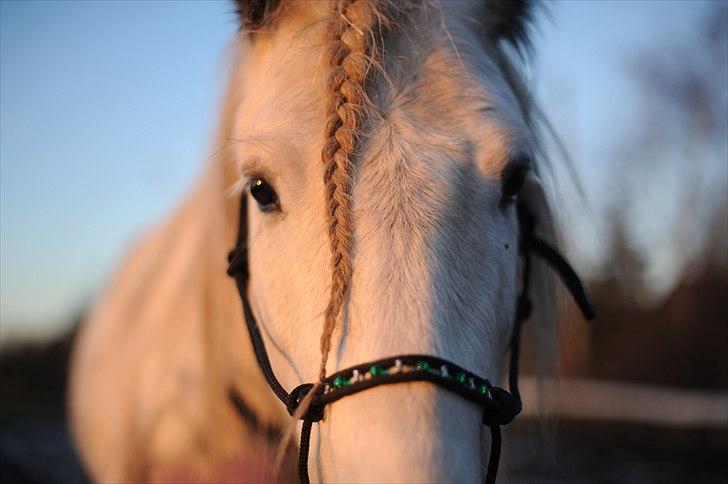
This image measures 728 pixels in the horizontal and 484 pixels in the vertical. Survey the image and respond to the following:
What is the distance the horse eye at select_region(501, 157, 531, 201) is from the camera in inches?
56.8

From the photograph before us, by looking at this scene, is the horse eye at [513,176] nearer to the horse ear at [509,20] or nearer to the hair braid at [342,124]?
the hair braid at [342,124]

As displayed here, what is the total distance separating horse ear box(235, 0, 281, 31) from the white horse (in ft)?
0.04

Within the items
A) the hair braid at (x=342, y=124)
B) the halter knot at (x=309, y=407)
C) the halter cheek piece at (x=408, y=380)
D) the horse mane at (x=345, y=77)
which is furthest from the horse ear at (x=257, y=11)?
the halter knot at (x=309, y=407)

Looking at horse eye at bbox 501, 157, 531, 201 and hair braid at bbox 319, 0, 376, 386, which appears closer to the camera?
hair braid at bbox 319, 0, 376, 386

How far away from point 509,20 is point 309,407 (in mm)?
1367

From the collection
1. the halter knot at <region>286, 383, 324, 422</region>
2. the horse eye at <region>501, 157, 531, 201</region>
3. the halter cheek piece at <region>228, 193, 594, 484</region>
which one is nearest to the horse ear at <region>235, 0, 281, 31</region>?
the horse eye at <region>501, 157, 531, 201</region>

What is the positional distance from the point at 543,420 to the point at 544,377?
Answer: 146 mm

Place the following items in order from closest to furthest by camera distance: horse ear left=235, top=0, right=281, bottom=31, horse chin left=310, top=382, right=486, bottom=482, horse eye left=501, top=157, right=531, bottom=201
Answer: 1. horse chin left=310, top=382, right=486, bottom=482
2. horse eye left=501, top=157, right=531, bottom=201
3. horse ear left=235, top=0, right=281, bottom=31

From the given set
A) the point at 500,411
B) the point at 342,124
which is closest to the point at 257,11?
the point at 342,124

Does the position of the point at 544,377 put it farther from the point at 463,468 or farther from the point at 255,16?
the point at 255,16

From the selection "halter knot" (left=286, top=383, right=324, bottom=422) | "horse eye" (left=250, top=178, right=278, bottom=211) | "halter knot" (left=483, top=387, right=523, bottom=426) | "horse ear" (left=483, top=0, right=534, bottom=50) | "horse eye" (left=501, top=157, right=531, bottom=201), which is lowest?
"halter knot" (left=483, top=387, right=523, bottom=426)

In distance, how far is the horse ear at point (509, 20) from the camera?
6.15 ft

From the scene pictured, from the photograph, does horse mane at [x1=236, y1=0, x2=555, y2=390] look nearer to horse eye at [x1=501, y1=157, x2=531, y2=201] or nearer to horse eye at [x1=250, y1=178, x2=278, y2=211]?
horse eye at [x1=250, y1=178, x2=278, y2=211]

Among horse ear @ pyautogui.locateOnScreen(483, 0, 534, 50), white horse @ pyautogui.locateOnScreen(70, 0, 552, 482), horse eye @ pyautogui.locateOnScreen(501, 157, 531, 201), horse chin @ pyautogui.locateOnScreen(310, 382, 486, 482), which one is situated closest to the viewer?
horse chin @ pyautogui.locateOnScreen(310, 382, 486, 482)
